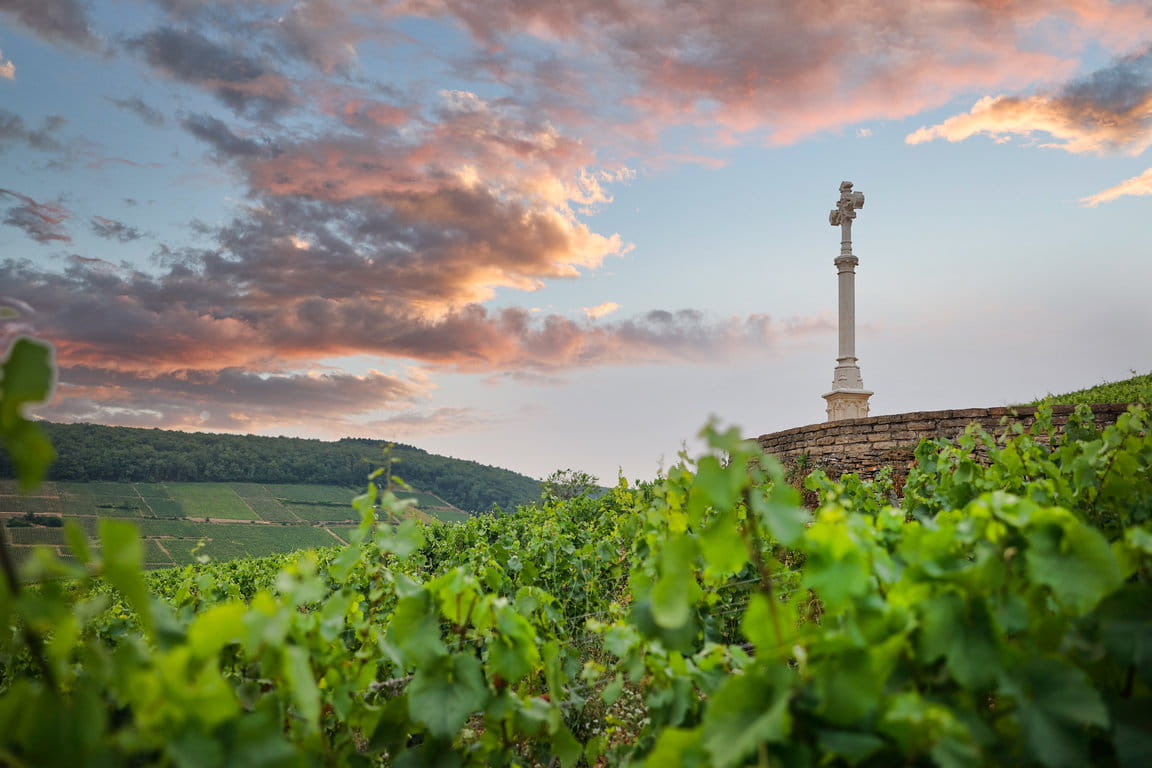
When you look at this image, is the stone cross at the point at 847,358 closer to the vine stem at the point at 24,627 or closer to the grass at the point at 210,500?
the vine stem at the point at 24,627

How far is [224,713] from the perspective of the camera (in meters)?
0.81

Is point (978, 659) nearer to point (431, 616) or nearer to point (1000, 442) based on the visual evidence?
point (431, 616)

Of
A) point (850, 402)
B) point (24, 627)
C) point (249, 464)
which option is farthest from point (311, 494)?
point (24, 627)

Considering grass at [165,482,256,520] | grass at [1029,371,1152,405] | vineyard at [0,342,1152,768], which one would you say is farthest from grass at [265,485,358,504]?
vineyard at [0,342,1152,768]

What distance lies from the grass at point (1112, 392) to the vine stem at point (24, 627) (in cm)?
1048

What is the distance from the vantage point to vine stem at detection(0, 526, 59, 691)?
0.74 meters

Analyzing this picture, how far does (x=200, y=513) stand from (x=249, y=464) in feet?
21.8

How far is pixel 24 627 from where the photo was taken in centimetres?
83

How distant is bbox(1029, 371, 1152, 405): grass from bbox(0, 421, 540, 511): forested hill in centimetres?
2844

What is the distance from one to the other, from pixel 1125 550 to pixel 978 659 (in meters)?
0.40

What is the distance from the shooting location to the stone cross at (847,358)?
12.6 metres

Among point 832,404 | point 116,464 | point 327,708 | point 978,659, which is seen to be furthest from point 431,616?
point 116,464

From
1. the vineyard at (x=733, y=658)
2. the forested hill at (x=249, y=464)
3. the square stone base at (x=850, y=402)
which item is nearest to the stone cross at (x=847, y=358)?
the square stone base at (x=850, y=402)

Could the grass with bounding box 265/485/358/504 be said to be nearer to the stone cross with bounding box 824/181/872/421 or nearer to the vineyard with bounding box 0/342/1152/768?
the stone cross with bounding box 824/181/872/421
